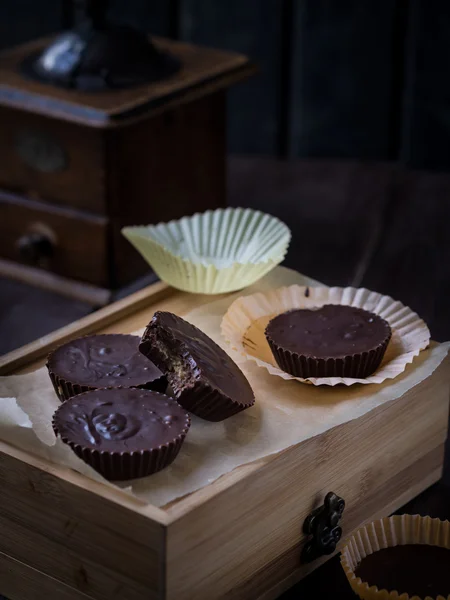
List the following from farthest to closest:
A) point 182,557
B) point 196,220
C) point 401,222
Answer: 1. point 401,222
2. point 196,220
3. point 182,557

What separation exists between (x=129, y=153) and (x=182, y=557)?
0.93 m

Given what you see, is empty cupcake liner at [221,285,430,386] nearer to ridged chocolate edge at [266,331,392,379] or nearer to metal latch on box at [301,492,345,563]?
ridged chocolate edge at [266,331,392,379]

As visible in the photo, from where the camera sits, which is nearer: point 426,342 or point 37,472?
point 37,472

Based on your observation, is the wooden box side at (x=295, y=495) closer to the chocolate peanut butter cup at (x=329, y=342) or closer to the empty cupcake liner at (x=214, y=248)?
the chocolate peanut butter cup at (x=329, y=342)

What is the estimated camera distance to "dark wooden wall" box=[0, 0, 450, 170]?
8.00 feet

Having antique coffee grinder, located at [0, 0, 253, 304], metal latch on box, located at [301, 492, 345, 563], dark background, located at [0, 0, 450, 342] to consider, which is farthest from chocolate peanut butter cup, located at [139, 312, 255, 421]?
dark background, located at [0, 0, 450, 342]

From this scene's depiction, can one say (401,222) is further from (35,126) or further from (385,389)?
(385,389)

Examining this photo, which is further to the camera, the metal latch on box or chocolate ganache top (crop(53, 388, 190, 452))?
the metal latch on box

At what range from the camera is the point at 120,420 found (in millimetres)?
1188

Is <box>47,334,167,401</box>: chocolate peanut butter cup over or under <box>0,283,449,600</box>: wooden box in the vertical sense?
over

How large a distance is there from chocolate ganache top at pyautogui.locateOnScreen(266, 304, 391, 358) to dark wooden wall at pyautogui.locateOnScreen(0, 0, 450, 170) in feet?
3.74

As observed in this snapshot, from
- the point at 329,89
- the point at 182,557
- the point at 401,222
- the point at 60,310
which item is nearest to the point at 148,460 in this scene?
the point at 182,557

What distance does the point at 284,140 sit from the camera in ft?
8.62

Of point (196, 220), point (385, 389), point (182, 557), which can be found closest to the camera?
point (182, 557)
